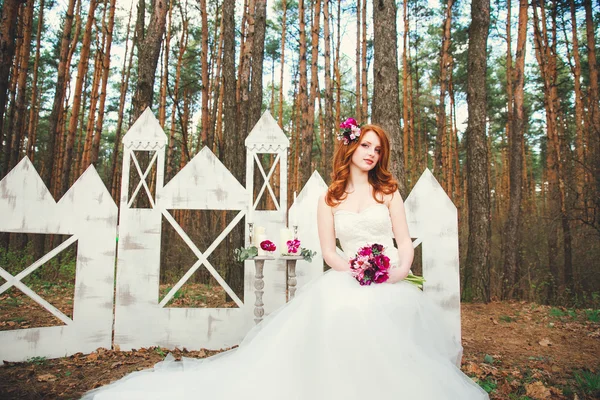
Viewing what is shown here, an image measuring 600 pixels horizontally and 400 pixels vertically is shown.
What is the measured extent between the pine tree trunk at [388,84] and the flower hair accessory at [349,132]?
136 cm

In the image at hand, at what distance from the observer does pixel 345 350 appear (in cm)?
178

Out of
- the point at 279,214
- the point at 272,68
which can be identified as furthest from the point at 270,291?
the point at 272,68

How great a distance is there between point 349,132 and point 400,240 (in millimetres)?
837

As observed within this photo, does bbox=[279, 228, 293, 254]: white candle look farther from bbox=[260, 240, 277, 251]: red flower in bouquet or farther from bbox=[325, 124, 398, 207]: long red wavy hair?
bbox=[325, 124, 398, 207]: long red wavy hair

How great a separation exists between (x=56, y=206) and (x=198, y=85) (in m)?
12.4

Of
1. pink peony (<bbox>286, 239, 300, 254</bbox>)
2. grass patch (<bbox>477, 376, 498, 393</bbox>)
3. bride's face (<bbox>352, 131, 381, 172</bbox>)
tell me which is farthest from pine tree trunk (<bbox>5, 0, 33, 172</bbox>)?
grass patch (<bbox>477, 376, 498, 393</bbox>)

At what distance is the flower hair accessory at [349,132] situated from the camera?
2551 millimetres

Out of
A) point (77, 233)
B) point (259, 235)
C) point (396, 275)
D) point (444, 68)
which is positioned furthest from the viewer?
point (444, 68)

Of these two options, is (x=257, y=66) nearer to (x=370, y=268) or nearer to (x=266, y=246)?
(x=266, y=246)

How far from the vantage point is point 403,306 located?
1.98 metres

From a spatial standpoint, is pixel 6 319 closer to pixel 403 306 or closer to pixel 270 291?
pixel 270 291

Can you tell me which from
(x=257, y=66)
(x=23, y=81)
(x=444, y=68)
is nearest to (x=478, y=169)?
(x=257, y=66)

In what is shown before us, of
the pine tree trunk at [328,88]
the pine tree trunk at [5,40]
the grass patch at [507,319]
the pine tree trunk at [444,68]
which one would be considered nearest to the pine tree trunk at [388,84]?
the grass patch at [507,319]

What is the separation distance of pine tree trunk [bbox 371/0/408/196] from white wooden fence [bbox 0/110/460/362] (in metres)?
0.53
